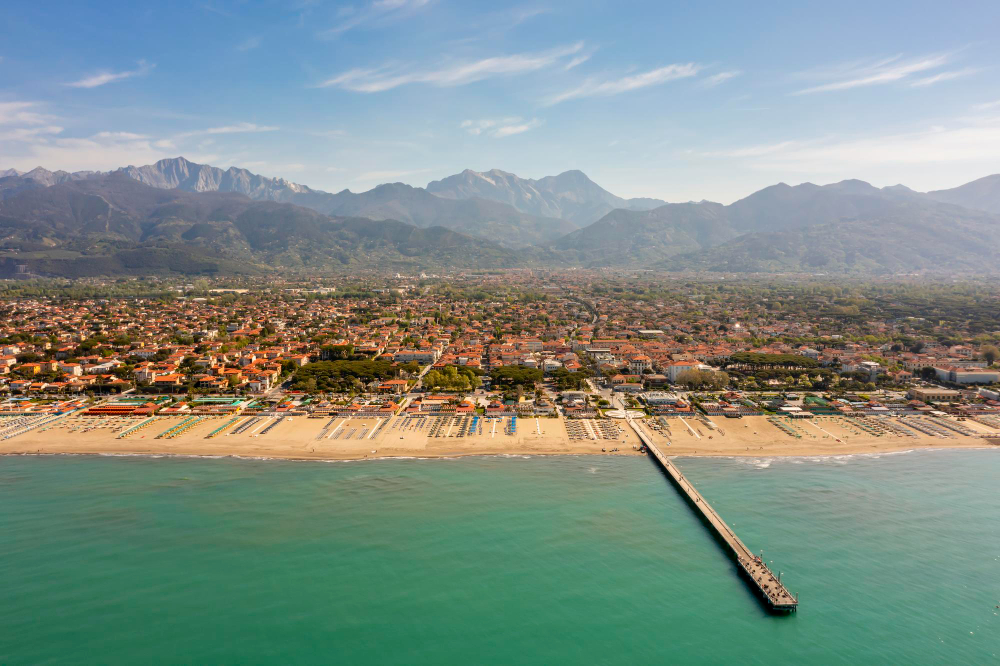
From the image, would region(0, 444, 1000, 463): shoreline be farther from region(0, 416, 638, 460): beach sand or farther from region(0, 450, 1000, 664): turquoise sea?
region(0, 450, 1000, 664): turquoise sea

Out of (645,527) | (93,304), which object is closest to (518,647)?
(645,527)

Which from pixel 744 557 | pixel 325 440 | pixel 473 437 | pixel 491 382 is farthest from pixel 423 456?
pixel 744 557

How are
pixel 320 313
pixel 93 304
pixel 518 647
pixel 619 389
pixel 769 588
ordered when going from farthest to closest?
pixel 93 304 → pixel 320 313 → pixel 619 389 → pixel 769 588 → pixel 518 647

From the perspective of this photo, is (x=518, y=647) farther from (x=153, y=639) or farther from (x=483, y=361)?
(x=483, y=361)

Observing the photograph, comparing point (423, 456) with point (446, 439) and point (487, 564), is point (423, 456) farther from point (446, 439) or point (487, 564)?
point (487, 564)

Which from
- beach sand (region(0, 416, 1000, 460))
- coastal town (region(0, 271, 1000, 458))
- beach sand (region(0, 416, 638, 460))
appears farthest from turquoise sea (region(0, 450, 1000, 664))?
coastal town (region(0, 271, 1000, 458))

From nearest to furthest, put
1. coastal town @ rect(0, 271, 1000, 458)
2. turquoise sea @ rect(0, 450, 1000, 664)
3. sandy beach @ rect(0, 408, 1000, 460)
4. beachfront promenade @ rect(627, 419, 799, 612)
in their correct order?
turquoise sea @ rect(0, 450, 1000, 664)
beachfront promenade @ rect(627, 419, 799, 612)
sandy beach @ rect(0, 408, 1000, 460)
coastal town @ rect(0, 271, 1000, 458)

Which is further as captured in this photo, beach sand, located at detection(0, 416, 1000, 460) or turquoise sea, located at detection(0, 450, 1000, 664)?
beach sand, located at detection(0, 416, 1000, 460)

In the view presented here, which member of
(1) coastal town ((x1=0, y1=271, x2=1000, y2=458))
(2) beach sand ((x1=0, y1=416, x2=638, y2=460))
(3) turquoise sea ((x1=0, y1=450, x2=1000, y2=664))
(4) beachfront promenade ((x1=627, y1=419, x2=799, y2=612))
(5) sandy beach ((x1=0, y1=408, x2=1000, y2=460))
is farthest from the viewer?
(1) coastal town ((x1=0, y1=271, x2=1000, y2=458))
